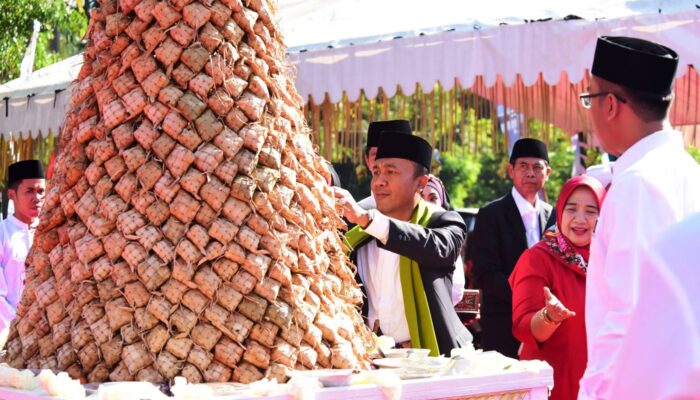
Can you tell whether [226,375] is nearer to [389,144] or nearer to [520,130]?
[389,144]

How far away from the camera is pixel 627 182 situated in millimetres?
2883

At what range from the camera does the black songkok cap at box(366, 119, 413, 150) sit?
5922mm

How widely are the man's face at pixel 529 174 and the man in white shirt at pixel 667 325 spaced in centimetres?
603

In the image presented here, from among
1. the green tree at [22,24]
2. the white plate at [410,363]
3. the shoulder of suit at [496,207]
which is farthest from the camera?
the green tree at [22,24]

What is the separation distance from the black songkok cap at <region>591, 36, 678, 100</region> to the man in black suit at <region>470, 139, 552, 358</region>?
146 inches

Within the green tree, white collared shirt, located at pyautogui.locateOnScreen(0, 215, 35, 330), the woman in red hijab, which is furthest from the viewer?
the green tree

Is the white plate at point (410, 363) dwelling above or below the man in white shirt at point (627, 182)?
below

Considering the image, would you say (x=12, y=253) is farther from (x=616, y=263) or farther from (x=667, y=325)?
(x=667, y=325)

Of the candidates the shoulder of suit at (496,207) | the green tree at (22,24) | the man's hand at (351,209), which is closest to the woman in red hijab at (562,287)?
the man's hand at (351,209)

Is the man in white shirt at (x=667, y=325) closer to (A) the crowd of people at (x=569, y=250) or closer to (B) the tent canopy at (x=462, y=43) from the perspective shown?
(A) the crowd of people at (x=569, y=250)

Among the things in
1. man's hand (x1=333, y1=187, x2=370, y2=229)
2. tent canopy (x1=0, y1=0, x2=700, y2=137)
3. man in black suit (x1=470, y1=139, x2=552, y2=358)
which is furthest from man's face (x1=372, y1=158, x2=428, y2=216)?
man in black suit (x1=470, y1=139, x2=552, y2=358)

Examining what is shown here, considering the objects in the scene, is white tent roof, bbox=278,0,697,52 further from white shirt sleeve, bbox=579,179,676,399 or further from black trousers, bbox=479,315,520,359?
white shirt sleeve, bbox=579,179,676,399

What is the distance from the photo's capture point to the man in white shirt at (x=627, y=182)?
110 inches

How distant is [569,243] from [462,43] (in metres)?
1.77
